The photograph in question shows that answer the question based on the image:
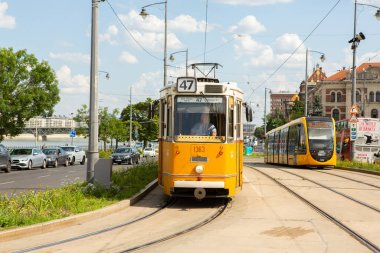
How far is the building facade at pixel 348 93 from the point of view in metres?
98.2

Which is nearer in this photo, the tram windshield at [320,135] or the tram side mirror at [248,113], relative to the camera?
the tram side mirror at [248,113]

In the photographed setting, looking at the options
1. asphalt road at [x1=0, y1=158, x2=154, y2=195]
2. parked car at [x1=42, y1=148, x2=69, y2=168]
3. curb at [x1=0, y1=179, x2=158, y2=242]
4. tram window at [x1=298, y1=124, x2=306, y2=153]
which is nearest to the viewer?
curb at [x1=0, y1=179, x2=158, y2=242]

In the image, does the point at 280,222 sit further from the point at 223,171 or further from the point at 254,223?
the point at 223,171

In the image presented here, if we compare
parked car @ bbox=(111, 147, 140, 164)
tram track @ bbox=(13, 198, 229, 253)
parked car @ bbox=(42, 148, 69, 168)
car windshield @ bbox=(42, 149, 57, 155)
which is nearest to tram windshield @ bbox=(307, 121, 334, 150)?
parked car @ bbox=(111, 147, 140, 164)

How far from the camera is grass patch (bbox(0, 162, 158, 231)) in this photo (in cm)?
932

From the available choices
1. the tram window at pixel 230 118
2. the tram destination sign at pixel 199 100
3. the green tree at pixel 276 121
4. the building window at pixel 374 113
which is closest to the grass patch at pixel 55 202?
the tram destination sign at pixel 199 100

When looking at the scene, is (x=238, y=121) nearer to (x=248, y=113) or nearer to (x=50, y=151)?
(x=248, y=113)

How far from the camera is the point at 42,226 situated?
29.8ft

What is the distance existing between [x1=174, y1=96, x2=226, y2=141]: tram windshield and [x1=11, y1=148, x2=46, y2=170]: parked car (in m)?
24.1

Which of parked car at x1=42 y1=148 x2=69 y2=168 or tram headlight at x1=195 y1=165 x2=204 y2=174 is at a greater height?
tram headlight at x1=195 y1=165 x2=204 y2=174

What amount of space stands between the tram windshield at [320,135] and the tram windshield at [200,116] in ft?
66.6

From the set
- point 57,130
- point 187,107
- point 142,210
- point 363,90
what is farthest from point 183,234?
point 57,130

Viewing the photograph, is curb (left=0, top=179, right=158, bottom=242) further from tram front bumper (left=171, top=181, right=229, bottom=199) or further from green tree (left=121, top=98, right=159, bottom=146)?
green tree (left=121, top=98, right=159, bottom=146)

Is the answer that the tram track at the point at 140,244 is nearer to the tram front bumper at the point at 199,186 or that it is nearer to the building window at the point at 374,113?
the tram front bumper at the point at 199,186
